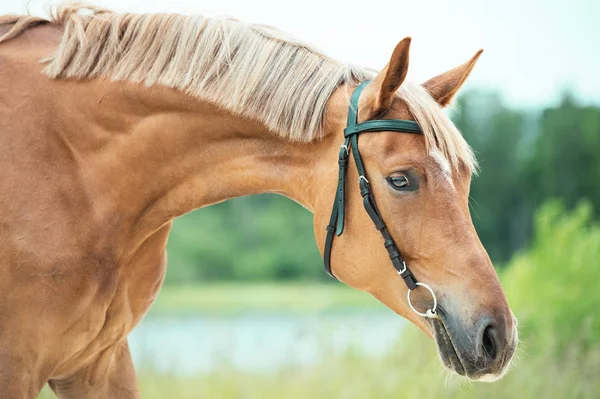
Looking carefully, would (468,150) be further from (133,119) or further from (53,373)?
(53,373)

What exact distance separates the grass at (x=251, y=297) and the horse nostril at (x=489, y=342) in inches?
746

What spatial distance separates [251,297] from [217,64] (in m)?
21.1

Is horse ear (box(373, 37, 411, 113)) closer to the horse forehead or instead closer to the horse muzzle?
the horse forehead

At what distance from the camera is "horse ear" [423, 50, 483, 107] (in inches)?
115

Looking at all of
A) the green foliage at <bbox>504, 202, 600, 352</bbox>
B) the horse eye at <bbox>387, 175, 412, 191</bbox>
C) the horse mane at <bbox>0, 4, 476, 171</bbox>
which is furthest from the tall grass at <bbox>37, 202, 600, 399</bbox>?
the horse mane at <bbox>0, 4, 476, 171</bbox>

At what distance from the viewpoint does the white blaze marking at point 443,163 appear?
2.56m

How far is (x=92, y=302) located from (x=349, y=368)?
14.2 feet

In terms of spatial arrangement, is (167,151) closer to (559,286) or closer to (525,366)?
(525,366)

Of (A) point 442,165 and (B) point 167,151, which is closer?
(A) point 442,165

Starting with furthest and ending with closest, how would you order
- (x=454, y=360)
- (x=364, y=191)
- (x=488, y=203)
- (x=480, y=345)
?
(x=488, y=203)
(x=364, y=191)
(x=454, y=360)
(x=480, y=345)

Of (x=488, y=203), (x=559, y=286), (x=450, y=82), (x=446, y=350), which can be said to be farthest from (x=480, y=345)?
(x=488, y=203)

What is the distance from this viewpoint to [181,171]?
294cm

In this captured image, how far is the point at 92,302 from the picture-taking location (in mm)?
2748

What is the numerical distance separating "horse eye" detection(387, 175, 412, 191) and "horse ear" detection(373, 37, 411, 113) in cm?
29
